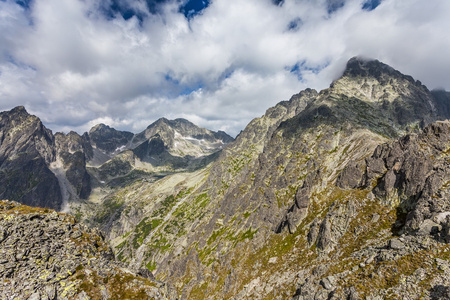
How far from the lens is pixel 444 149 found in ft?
173

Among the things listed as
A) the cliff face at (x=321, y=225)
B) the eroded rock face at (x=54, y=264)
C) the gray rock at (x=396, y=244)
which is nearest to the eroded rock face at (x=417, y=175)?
the cliff face at (x=321, y=225)

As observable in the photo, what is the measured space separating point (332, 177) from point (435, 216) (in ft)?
170

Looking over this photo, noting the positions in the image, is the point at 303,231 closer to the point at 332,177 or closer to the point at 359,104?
the point at 332,177

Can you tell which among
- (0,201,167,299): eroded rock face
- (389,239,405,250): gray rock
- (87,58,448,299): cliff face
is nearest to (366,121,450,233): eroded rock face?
(87,58,448,299): cliff face

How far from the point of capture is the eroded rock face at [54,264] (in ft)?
77.0

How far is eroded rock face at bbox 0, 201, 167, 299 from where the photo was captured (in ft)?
77.0

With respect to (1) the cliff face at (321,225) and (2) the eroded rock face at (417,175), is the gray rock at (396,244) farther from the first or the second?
(2) the eroded rock face at (417,175)

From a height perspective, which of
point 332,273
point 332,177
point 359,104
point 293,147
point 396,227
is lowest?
point 332,273

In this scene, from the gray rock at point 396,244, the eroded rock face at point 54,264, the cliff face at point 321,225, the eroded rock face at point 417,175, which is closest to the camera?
the eroded rock face at point 54,264

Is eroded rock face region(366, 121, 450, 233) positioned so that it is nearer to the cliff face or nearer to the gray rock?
the cliff face

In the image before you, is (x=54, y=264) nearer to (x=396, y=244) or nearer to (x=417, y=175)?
(x=396, y=244)

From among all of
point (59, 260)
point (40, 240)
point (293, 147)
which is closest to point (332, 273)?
point (59, 260)

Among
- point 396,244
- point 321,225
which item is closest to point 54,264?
point 396,244

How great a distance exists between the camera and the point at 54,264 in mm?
26469
